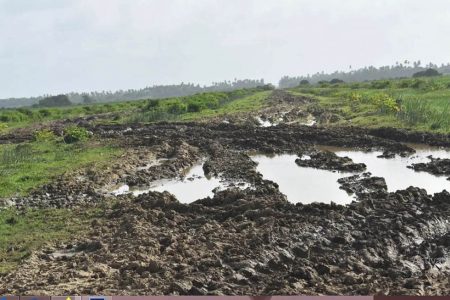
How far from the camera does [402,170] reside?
18328 mm

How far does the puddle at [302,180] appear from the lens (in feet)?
48.8

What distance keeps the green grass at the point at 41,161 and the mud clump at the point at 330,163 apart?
824cm

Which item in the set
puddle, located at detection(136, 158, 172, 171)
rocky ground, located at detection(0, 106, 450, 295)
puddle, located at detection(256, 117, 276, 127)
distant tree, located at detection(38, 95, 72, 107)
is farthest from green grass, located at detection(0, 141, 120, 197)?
distant tree, located at detection(38, 95, 72, 107)

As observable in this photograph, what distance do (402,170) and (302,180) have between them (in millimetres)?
3934

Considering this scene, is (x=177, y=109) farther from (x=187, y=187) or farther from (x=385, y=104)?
(x=187, y=187)

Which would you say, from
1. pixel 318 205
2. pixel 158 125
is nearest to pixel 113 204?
pixel 318 205

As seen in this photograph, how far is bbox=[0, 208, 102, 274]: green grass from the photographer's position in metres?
9.92

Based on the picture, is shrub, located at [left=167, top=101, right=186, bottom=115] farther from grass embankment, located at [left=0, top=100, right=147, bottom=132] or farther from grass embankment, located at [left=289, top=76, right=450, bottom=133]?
grass embankment, located at [left=289, top=76, right=450, bottom=133]

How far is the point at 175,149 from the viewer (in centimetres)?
2312

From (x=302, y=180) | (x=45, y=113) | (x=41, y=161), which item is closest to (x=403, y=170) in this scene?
(x=302, y=180)

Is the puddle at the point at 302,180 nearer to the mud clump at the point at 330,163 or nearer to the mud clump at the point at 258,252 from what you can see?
the mud clump at the point at 330,163

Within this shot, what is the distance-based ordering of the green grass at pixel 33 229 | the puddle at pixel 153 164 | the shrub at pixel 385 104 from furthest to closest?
the shrub at pixel 385 104
the puddle at pixel 153 164
the green grass at pixel 33 229

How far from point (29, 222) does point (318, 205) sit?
7.11m

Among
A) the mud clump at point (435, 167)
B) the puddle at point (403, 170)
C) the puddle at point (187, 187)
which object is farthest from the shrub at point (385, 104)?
the puddle at point (187, 187)
